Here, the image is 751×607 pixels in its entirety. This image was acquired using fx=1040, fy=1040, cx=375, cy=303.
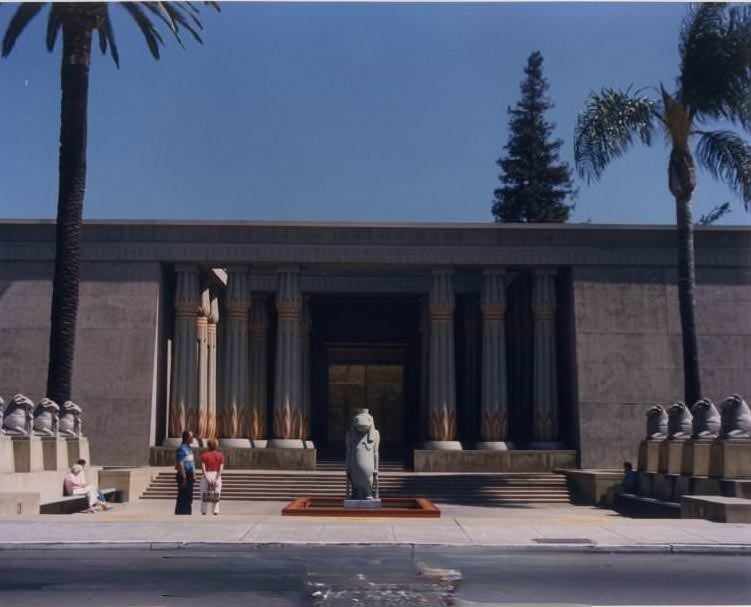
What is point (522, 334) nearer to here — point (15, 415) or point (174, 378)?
point (174, 378)

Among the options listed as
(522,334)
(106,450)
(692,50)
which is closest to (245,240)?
(106,450)

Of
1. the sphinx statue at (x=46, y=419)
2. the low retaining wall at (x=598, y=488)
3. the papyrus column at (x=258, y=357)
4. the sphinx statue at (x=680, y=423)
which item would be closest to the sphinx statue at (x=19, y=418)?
the sphinx statue at (x=46, y=419)

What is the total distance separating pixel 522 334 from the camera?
1436 inches

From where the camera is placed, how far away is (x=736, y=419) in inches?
793

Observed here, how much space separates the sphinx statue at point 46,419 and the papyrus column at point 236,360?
8.77 metres

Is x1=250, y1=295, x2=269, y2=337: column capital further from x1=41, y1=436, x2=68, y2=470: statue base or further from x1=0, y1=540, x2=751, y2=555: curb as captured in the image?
x1=0, y1=540, x2=751, y2=555: curb

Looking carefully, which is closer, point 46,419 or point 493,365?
point 46,419

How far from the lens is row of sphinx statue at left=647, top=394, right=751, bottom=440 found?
2012 cm

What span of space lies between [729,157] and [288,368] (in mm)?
14316

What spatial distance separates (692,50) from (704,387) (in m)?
10.5

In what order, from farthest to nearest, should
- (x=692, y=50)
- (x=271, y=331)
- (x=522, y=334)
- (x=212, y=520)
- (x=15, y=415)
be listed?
(x=271, y=331) < (x=522, y=334) < (x=692, y=50) < (x=15, y=415) < (x=212, y=520)

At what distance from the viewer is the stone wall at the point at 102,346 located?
102ft

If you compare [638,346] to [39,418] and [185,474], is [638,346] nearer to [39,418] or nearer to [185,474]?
[185,474]

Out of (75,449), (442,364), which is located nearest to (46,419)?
(75,449)
